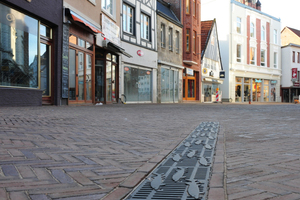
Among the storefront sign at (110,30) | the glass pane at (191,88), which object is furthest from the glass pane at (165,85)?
the storefront sign at (110,30)

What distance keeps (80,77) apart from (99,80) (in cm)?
255

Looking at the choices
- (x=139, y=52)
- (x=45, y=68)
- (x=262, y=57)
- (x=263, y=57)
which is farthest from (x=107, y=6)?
(x=263, y=57)

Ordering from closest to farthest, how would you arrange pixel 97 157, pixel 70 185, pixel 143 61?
pixel 70 185
pixel 97 157
pixel 143 61

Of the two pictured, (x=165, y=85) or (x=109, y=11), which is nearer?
(x=109, y=11)

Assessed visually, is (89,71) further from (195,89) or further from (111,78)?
(195,89)

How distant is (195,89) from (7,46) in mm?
22797

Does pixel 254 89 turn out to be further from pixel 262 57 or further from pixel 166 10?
pixel 166 10

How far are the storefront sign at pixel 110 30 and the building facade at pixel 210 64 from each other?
15.3 m

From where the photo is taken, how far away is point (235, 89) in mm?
37562

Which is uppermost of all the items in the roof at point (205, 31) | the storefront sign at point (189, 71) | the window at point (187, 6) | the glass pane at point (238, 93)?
the window at point (187, 6)

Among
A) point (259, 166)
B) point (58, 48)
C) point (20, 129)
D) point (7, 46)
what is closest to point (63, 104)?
point (58, 48)

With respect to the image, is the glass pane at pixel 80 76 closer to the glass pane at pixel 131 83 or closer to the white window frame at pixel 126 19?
the glass pane at pixel 131 83

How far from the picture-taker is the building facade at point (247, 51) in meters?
37.1

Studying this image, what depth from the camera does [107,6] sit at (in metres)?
17.1
